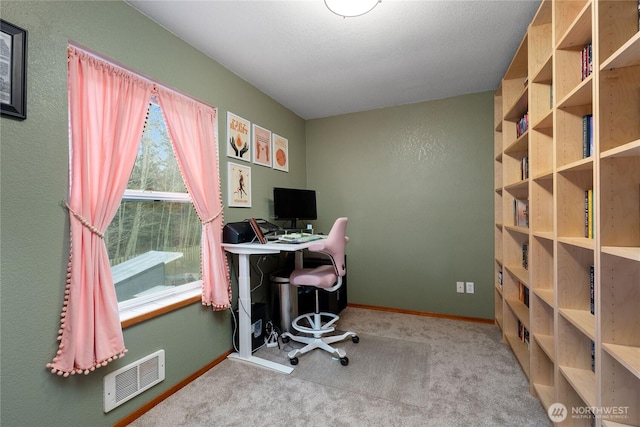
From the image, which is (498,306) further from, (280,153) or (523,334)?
(280,153)

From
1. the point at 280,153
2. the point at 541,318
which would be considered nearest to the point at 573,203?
the point at 541,318

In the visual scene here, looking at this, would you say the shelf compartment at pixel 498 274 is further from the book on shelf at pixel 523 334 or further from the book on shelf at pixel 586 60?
the book on shelf at pixel 586 60

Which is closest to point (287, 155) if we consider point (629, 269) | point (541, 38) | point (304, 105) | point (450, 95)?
point (304, 105)

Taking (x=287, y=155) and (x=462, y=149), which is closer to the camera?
(x=462, y=149)

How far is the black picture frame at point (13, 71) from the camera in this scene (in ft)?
3.57

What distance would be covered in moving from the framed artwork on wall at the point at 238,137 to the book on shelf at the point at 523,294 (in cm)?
250

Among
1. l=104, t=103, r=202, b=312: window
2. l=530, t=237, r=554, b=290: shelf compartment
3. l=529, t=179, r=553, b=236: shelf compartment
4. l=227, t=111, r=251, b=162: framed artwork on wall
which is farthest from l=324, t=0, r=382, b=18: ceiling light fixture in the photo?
l=530, t=237, r=554, b=290: shelf compartment

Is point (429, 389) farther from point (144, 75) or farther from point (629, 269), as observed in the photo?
point (144, 75)

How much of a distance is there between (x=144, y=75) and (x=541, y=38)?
7.86 ft

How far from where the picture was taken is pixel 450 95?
2877 mm

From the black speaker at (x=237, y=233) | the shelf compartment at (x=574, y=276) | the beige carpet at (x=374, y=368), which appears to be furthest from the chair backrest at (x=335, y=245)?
the shelf compartment at (x=574, y=276)

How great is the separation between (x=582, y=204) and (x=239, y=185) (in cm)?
223

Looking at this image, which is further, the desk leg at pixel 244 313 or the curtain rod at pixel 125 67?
the desk leg at pixel 244 313

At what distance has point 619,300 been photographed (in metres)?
0.98
